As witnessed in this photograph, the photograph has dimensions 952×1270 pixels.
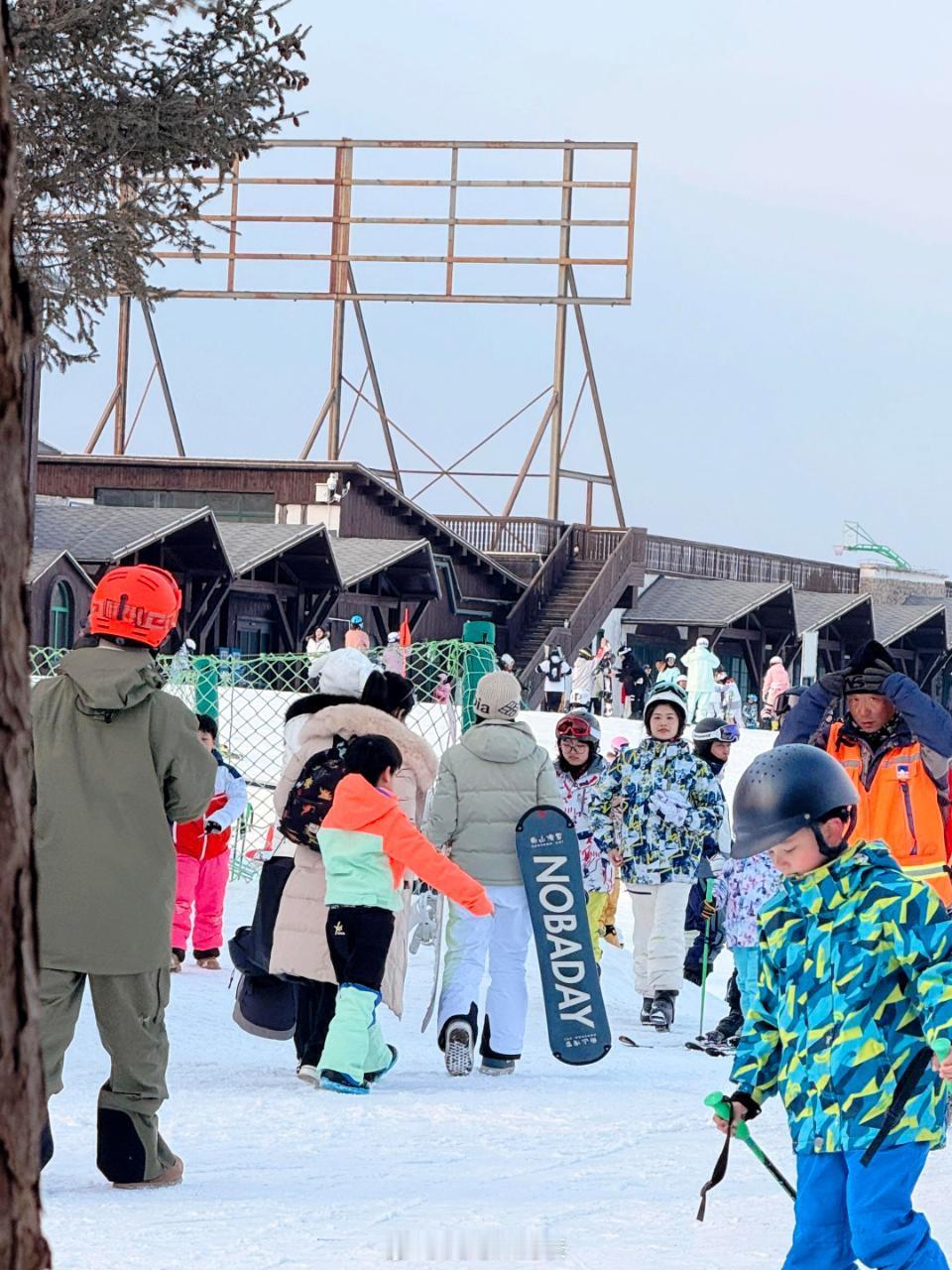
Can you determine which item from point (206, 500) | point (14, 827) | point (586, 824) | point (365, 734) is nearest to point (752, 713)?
point (206, 500)

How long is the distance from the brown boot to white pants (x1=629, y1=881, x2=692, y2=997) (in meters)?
4.11

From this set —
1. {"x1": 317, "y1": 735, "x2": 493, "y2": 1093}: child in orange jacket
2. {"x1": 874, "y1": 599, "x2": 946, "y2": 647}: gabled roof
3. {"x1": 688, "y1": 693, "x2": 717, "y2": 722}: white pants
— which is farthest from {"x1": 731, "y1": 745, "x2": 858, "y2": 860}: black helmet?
{"x1": 874, "y1": 599, "x2": 946, "y2": 647}: gabled roof

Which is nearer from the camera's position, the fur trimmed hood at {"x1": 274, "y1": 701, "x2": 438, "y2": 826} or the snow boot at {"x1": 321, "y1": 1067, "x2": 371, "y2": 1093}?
the snow boot at {"x1": 321, "y1": 1067, "x2": 371, "y2": 1093}

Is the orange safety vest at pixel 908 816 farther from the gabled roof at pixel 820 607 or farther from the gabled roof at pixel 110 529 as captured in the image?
the gabled roof at pixel 820 607

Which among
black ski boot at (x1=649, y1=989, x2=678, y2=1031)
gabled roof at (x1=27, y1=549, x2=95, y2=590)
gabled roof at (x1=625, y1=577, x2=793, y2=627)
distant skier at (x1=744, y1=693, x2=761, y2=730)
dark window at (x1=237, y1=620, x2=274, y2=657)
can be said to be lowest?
black ski boot at (x1=649, y1=989, x2=678, y2=1031)

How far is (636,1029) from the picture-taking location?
8469 millimetres

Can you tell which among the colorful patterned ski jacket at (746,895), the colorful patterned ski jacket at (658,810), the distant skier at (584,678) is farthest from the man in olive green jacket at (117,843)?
the distant skier at (584,678)

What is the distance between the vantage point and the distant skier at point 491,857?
23.0 feet

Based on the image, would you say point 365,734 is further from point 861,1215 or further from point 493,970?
point 861,1215

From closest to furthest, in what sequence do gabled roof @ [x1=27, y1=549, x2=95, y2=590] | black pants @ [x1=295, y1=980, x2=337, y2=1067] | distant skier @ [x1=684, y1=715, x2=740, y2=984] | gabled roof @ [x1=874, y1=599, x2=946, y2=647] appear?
black pants @ [x1=295, y1=980, x2=337, y2=1067] < distant skier @ [x1=684, y1=715, x2=740, y2=984] < gabled roof @ [x1=27, y1=549, x2=95, y2=590] < gabled roof @ [x1=874, y1=599, x2=946, y2=647]

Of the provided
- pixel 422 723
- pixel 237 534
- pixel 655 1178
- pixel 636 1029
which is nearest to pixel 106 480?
pixel 237 534

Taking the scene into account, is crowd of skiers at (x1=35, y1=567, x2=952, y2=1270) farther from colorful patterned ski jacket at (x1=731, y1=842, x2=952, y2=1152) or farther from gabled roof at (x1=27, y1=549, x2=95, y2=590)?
gabled roof at (x1=27, y1=549, x2=95, y2=590)

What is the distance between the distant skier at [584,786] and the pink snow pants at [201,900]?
170 cm

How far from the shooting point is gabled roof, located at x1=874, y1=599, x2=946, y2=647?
1770 inches
